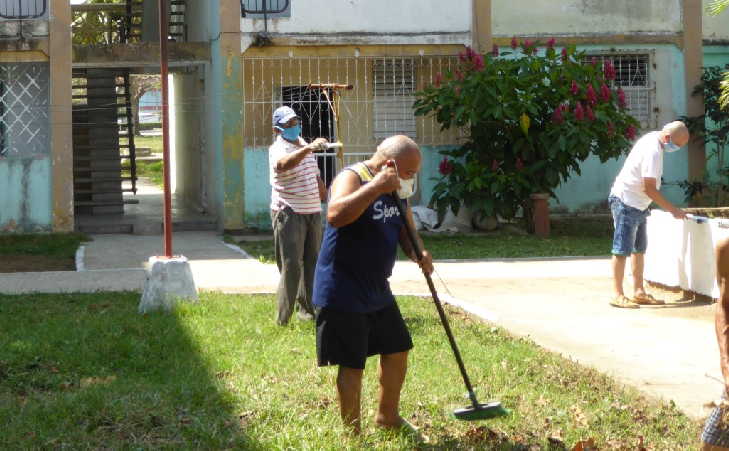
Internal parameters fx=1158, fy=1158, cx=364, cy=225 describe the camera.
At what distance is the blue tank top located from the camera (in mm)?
5590

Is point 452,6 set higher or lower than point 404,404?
higher

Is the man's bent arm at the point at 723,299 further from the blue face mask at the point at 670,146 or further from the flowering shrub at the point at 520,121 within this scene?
the flowering shrub at the point at 520,121

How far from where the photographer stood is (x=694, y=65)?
1831cm

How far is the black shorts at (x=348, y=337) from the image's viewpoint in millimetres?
5578

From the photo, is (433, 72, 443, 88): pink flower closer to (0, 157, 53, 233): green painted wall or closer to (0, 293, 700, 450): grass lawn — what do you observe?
(0, 157, 53, 233): green painted wall

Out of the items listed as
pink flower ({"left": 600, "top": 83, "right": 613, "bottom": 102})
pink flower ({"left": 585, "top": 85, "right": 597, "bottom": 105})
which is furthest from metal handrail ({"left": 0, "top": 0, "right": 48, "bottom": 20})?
pink flower ({"left": 600, "top": 83, "right": 613, "bottom": 102})

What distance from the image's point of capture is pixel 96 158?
1977 centimetres

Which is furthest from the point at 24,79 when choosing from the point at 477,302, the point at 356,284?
the point at 356,284

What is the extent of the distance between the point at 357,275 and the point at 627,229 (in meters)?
5.11

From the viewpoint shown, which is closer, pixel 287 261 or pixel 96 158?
pixel 287 261

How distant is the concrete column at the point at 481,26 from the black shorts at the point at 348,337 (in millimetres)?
12231

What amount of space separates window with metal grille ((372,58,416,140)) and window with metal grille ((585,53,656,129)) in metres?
3.41

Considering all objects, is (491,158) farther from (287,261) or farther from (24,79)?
(287,261)

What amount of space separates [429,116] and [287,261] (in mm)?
9025
